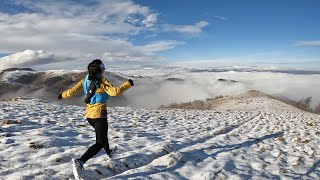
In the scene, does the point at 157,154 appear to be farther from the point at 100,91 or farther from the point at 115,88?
the point at 115,88

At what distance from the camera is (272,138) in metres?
15.4

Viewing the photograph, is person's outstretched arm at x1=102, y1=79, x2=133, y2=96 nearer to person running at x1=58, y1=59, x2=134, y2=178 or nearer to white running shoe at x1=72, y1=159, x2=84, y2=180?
person running at x1=58, y1=59, x2=134, y2=178

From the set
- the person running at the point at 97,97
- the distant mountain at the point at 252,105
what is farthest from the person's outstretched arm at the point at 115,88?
the distant mountain at the point at 252,105

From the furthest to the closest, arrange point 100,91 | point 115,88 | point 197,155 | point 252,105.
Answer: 1. point 252,105
2. point 197,155
3. point 100,91
4. point 115,88

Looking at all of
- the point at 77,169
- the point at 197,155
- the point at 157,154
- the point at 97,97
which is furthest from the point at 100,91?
the point at 197,155

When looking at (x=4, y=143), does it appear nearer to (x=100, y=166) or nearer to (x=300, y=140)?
(x=100, y=166)

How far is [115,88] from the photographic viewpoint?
7758 millimetres

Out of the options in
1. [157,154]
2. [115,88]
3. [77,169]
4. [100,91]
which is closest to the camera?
[77,169]

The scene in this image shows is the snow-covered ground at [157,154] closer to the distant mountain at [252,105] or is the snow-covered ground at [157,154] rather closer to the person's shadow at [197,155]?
the person's shadow at [197,155]

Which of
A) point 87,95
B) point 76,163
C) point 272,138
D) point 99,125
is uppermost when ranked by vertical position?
point 87,95

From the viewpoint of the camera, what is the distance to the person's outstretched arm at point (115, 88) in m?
7.59

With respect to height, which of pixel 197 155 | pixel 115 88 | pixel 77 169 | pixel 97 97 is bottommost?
pixel 197 155

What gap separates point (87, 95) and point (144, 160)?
9.02 feet

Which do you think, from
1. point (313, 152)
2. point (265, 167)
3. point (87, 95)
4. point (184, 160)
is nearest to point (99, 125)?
point (87, 95)
